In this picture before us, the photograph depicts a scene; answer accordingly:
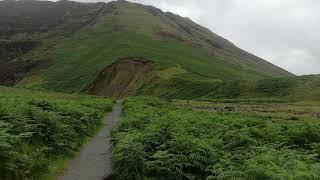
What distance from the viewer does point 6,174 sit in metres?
16.9

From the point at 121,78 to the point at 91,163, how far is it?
121092 millimetres

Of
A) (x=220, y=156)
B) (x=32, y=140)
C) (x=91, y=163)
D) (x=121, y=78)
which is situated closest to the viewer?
(x=220, y=156)

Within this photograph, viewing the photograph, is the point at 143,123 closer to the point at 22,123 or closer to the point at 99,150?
the point at 99,150

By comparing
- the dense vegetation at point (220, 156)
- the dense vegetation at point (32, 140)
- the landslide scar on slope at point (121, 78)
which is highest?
the dense vegetation at point (220, 156)

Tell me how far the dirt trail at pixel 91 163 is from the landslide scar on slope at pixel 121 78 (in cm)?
10132

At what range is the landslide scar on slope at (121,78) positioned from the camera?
137m

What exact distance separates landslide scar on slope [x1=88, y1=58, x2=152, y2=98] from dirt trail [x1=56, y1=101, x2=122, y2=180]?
101322 millimetres

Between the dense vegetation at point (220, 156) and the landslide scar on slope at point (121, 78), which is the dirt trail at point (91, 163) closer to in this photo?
the dense vegetation at point (220, 156)

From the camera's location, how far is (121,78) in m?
144

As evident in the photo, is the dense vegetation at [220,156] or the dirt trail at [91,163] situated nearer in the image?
the dense vegetation at [220,156]

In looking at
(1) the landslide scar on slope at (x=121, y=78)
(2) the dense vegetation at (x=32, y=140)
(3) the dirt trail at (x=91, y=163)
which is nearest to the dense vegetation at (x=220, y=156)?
(3) the dirt trail at (x=91, y=163)

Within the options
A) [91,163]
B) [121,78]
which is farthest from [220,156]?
[121,78]

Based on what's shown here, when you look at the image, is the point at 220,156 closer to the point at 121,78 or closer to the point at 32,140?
the point at 32,140

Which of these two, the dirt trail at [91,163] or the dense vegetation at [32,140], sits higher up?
the dense vegetation at [32,140]
